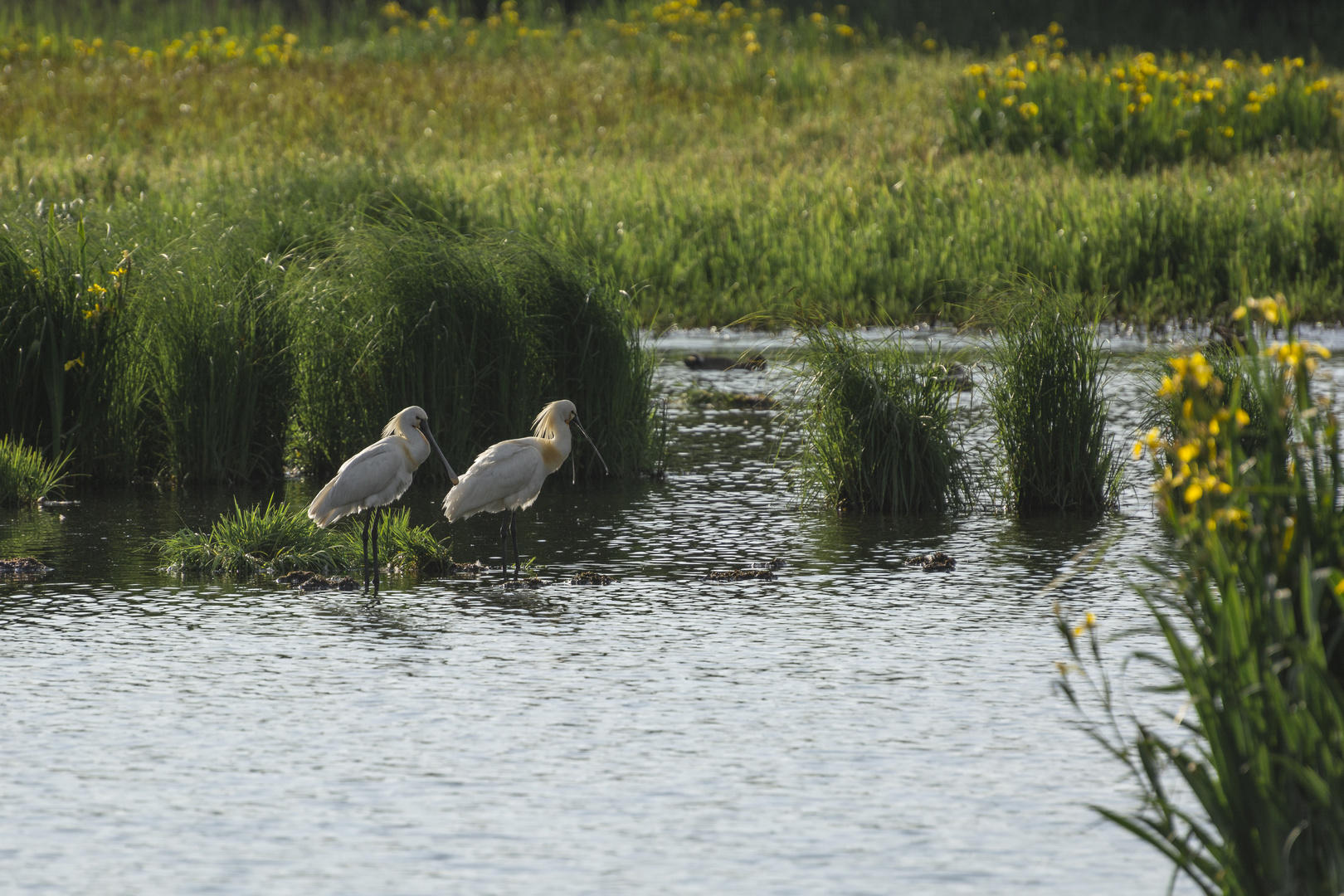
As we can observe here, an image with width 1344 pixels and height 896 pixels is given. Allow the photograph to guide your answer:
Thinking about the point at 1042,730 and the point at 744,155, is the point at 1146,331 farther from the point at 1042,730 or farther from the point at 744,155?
the point at 1042,730

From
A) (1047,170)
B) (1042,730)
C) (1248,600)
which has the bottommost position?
(1042,730)

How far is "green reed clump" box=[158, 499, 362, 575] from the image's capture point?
9.30 meters

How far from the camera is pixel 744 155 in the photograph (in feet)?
81.5

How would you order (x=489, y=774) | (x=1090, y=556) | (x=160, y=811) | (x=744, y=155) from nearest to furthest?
(x=160, y=811)
(x=489, y=774)
(x=1090, y=556)
(x=744, y=155)

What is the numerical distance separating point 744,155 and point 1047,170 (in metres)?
4.01

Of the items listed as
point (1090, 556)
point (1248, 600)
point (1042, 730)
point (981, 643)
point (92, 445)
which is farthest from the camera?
point (92, 445)

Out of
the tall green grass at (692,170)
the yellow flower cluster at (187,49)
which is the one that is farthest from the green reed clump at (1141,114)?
the yellow flower cluster at (187,49)

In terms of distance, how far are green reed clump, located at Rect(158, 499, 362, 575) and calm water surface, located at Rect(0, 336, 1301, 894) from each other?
0.21 m

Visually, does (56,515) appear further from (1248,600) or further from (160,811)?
(1248,600)

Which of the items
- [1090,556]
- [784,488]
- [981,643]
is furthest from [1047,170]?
[981,643]

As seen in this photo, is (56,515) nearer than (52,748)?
No

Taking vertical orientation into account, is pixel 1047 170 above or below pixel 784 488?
above

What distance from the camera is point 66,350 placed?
1148cm

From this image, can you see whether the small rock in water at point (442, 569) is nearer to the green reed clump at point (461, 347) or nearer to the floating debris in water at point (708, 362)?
the green reed clump at point (461, 347)
